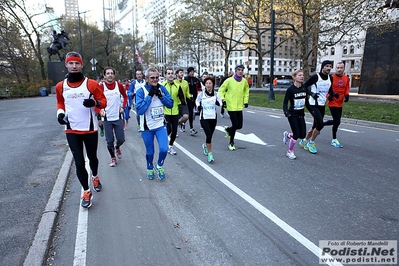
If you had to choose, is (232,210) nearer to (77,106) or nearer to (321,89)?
(77,106)

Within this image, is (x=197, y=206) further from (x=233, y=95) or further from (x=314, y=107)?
(x=314, y=107)

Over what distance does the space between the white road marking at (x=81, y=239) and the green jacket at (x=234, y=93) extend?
4.08 metres

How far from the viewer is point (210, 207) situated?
4059 mm

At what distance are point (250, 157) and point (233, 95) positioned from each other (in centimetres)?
150

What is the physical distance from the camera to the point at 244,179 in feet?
17.0

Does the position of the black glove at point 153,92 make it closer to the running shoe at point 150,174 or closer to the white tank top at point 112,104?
the running shoe at point 150,174

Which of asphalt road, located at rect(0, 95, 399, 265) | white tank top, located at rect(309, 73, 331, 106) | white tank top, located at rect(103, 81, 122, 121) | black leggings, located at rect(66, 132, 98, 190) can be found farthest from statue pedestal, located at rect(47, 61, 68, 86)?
black leggings, located at rect(66, 132, 98, 190)

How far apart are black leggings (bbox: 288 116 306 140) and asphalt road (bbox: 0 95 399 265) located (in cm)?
50

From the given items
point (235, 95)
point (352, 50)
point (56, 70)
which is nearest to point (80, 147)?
point (235, 95)

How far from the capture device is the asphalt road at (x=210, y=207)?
3.06 meters

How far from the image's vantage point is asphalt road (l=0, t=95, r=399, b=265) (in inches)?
120

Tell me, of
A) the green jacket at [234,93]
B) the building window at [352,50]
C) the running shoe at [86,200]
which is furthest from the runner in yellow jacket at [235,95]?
the building window at [352,50]

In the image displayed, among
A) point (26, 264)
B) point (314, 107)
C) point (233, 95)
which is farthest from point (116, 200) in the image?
point (314, 107)

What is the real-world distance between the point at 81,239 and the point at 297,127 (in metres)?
4.93
